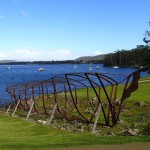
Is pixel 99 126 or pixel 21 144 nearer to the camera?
pixel 21 144

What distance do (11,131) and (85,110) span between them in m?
11.0

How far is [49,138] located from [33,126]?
4.25 m

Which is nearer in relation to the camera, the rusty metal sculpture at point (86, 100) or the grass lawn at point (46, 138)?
the grass lawn at point (46, 138)

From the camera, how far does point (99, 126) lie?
65.8 feet

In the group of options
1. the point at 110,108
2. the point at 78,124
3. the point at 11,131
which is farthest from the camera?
the point at 78,124

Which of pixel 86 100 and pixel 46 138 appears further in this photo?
pixel 86 100

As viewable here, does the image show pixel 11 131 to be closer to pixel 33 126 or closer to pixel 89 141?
pixel 33 126

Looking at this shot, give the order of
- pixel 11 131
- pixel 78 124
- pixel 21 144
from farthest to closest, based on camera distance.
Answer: pixel 78 124, pixel 11 131, pixel 21 144

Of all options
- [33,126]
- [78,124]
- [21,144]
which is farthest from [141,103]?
[21,144]

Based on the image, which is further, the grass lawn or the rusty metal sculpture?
the rusty metal sculpture

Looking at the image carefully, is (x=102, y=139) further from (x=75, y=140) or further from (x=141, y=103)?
(x=141, y=103)

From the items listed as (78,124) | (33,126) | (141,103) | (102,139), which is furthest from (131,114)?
(102,139)

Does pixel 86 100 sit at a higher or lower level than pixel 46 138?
lower

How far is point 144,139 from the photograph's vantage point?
504 inches
